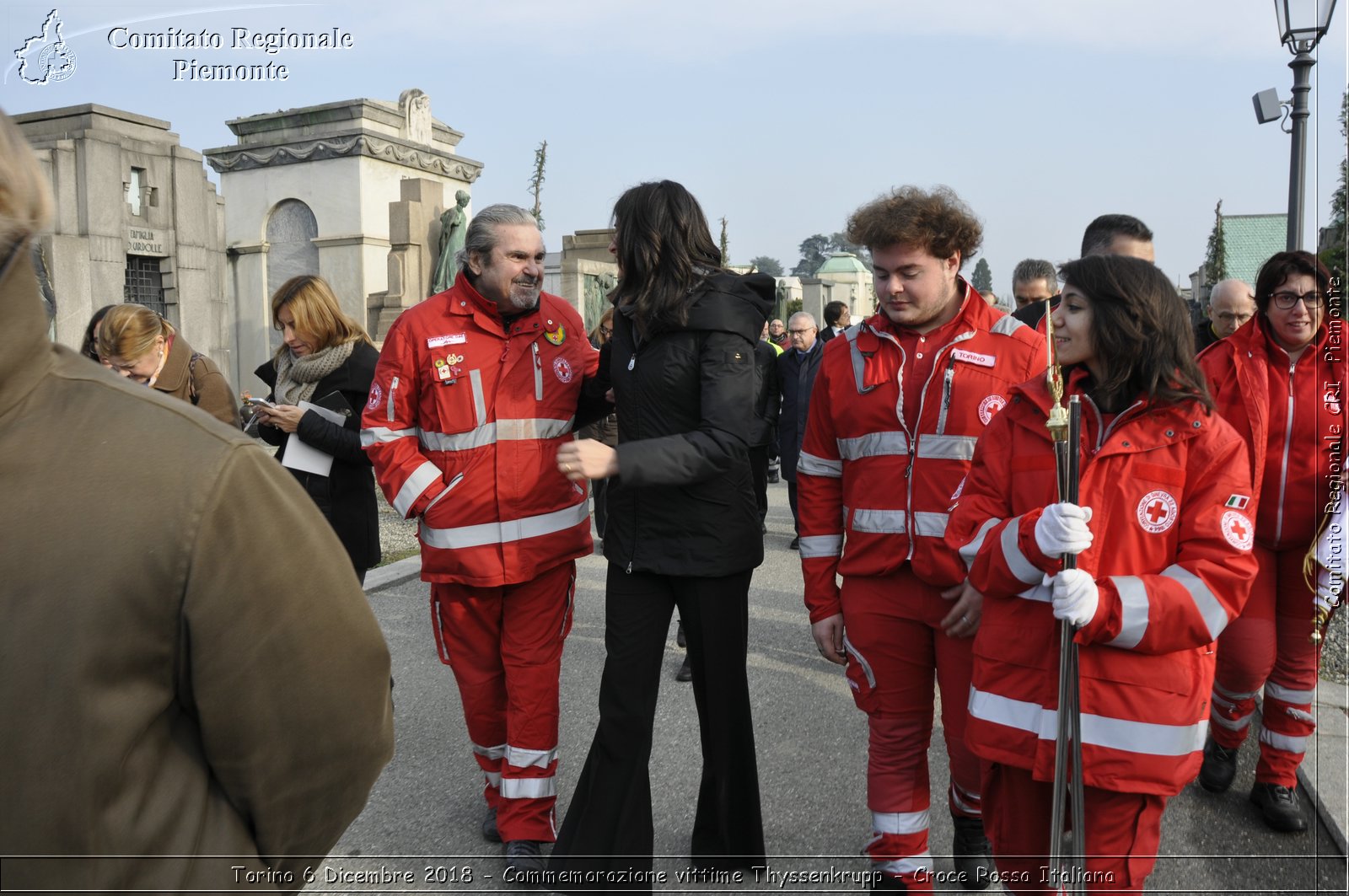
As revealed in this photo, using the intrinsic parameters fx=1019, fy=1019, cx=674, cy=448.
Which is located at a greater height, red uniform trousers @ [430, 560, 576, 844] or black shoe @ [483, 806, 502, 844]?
red uniform trousers @ [430, 560, 576, 844]

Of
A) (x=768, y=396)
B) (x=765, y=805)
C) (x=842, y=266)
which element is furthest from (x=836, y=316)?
(x=842, y=266)

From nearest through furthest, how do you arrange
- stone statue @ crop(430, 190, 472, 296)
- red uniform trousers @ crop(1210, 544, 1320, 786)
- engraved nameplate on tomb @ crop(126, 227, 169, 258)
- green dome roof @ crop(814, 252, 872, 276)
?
red uniform trousers @ crop(1210, 544, 1320, 786)
engraved nameplate on tomb @ crop(126, 227, 169, 258)
stone statue @ crop(430, 190, 472, 296)
green dome roof @ crop(814, 252, 872, 276)

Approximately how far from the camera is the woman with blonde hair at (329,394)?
439cm

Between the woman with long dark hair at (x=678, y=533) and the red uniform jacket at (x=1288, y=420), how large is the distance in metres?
1.86

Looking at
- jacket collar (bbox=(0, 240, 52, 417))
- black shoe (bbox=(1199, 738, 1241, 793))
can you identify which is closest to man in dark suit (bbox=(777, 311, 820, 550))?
black shoe (bbox=(1199, 738, 1241, 793))

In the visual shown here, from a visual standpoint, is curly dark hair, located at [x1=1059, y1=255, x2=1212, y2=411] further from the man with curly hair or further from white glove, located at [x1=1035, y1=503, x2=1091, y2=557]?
the man with curly hair

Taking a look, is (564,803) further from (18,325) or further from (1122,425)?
(18,325)

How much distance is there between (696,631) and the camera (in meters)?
3.38

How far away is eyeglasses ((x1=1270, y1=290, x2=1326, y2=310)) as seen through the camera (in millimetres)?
3689

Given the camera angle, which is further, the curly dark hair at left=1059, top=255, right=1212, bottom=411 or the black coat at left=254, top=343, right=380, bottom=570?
the black coat at left=254, top=343, right=380, bottom=570

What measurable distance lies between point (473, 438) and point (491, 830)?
4.86ft

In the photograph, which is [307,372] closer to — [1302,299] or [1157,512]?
[1157,512]

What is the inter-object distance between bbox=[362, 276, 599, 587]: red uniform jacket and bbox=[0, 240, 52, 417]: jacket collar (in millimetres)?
2386

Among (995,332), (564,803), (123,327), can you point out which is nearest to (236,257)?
(123,327)
